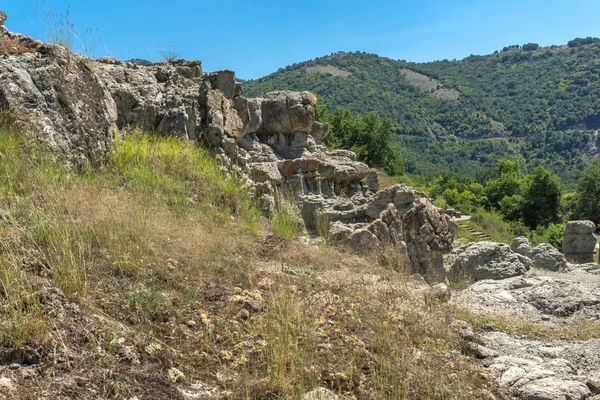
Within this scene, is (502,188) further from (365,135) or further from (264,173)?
(264,173)

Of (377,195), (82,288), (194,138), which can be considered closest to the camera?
(82,288)

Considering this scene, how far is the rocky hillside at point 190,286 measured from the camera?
136 inches

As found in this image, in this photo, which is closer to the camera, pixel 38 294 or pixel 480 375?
pixel 38 294

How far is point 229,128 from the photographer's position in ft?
33.9

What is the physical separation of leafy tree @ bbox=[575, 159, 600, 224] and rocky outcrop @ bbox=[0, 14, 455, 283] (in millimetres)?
44931

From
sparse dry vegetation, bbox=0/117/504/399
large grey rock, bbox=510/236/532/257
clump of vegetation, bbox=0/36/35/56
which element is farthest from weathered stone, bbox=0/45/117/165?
large grey rock, bbox=510/236/532/257

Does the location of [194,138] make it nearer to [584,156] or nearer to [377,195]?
[377,195]

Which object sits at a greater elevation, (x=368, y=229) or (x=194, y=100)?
(x=194, y=100)

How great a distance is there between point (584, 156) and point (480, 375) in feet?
538

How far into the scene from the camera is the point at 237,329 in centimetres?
424

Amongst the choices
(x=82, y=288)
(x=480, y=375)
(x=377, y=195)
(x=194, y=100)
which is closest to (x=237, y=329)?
(x=82, y=288)

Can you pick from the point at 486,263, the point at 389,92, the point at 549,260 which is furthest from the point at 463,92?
the point at 486,263

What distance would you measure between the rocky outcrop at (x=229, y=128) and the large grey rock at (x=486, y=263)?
3.65 ft

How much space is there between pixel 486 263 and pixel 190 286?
10.1 metres
